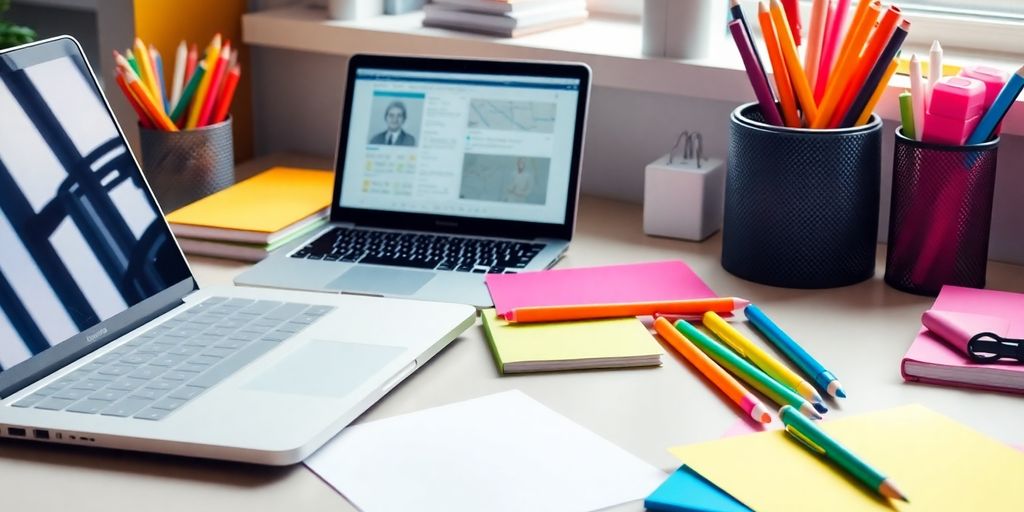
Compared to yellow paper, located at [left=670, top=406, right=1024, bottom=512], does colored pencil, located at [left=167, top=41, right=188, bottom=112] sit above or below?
above

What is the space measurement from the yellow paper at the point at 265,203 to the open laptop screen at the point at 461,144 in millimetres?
59

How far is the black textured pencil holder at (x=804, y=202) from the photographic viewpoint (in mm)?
1121

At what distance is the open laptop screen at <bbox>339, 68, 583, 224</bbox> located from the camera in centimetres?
127

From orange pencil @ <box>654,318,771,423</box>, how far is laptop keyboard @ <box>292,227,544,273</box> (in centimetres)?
22

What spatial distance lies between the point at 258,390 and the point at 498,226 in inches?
17.5

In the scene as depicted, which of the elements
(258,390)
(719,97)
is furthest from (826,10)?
(258,390)

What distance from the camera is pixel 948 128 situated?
1.10 m

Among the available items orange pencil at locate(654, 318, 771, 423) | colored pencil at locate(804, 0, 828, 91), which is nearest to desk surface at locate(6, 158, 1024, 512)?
orange pencil at locate(654, 318, 771, 423)

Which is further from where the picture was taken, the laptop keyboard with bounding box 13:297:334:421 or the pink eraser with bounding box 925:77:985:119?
the pink eraser with bounding box 925:77:985:119

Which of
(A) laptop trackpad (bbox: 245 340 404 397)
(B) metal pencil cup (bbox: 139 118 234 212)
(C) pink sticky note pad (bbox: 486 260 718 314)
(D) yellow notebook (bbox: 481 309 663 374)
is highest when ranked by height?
(B) metal pencil cup (bbox: 139 118 234 212)

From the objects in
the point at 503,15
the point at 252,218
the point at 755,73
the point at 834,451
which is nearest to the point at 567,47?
the point at 503,15

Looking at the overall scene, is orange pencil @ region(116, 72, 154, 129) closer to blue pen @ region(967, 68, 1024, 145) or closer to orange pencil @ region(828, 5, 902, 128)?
orange pencil @ region(828, 5, 902, 128)

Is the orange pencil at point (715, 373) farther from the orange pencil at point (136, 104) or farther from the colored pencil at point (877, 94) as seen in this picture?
the orange pencil at point (136, 104)

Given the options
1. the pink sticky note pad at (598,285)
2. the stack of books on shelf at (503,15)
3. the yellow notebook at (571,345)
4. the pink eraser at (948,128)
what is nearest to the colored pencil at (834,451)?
the yellow notebook at (571,345)
